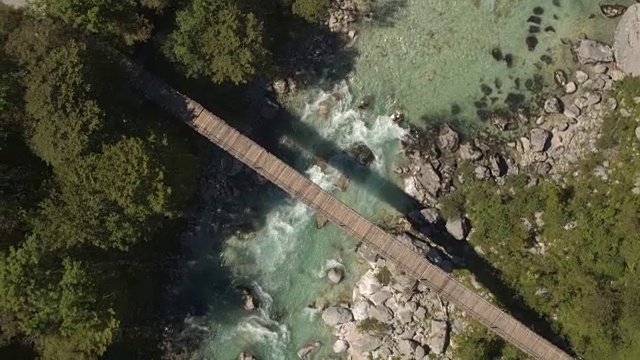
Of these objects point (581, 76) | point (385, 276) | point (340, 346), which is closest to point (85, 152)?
point (385, 276)

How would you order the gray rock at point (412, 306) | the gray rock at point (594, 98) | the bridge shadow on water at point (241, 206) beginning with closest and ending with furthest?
the gray rock at point (412, 306)
the gray rock at point (594, 98)
the bridge shadow on water at point (241, 206)

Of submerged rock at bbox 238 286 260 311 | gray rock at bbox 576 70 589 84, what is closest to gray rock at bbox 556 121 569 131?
gray rock at bbox 576 70 589 84

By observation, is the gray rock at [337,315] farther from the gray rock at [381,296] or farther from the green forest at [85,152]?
the green forest at [85,152]

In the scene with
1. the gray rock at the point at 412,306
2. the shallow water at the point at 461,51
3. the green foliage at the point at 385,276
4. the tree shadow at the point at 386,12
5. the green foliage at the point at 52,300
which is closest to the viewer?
the green foliage at the point at 52,300

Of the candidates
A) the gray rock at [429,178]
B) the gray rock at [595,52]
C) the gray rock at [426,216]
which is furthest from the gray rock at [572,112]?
the gray rock at [426,216]

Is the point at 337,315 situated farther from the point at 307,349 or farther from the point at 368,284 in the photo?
the point at 307,349

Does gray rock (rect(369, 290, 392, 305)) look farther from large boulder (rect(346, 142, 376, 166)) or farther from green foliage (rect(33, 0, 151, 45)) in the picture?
green foliage (rect(33, 0, 151, 45))

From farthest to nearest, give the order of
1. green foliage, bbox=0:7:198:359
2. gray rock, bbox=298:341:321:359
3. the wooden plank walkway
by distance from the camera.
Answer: gray rock, bbox=298:341:321:359 < the wooden plank walkway < green foliage, bbox=0:7:198:359
